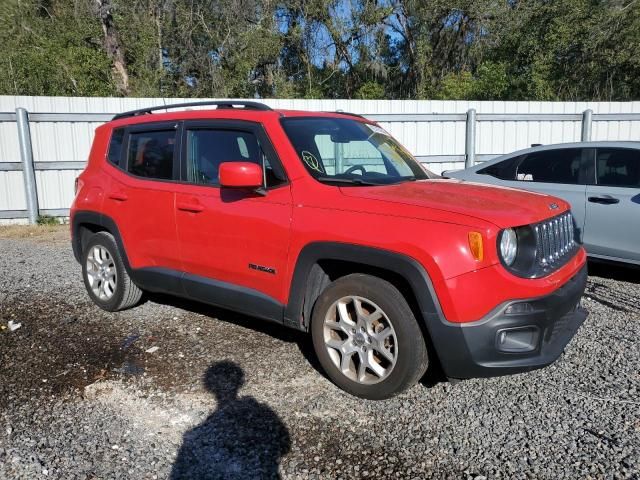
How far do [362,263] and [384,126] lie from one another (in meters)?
8.25

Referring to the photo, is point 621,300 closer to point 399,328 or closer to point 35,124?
point 399,328

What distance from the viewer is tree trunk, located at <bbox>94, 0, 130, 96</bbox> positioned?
17.2 meters

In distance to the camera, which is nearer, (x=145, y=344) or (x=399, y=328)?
(x=399, y=328)

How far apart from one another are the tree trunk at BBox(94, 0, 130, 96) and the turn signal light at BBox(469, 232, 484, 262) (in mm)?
16169

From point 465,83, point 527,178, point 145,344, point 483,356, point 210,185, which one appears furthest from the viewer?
point 465,83

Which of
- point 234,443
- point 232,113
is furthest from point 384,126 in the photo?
point 234,443

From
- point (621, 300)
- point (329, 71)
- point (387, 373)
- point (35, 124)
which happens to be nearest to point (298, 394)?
point (387, 373)

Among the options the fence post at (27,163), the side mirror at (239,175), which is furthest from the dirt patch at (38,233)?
the side mirror at (239,175)

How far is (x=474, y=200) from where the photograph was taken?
340 cm

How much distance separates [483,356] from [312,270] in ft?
3.86

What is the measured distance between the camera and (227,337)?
4.55 meters

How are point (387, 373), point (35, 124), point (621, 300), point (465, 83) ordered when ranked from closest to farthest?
point (387, 373) → point (621, 300) → point (35, 124) → point (465, 83)

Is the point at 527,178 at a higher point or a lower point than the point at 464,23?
lower

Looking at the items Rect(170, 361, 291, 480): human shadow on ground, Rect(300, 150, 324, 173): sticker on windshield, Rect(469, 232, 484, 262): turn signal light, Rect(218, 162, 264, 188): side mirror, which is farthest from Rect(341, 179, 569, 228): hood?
Rect(170, 361, 291, 480): human shadow on ground
